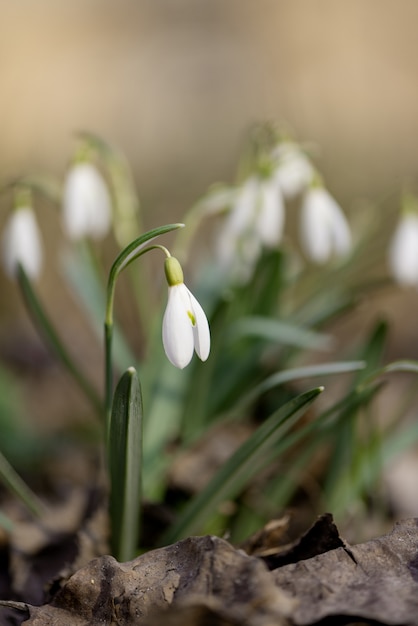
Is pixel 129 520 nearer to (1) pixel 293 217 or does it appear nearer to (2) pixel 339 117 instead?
(1) pixel 293 217

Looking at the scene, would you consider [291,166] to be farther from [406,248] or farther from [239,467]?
[239,467]

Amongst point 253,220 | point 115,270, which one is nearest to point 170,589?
point 115,270

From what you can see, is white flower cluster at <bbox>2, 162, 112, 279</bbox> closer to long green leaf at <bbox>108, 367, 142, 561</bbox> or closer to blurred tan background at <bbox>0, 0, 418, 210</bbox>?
long green leaf at <bbox>108, 367, 142, 561</bbox>

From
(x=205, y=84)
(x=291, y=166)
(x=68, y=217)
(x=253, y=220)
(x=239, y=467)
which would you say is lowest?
(x=239, y=467)

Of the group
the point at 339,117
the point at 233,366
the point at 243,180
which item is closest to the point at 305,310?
the point at 233,366

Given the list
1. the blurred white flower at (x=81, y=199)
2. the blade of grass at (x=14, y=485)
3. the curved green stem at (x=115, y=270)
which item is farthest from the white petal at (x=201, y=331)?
the blurred white flower at (x=81, y=199)

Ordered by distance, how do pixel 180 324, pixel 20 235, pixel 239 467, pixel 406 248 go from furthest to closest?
pixel 406 248
pixel 20 235
pixel 239 467
pixel 180 324

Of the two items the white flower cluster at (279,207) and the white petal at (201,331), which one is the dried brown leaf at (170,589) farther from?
the white flower cluster at (279,207)
